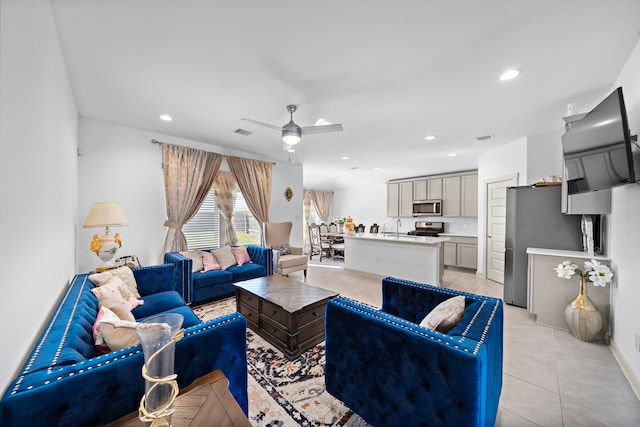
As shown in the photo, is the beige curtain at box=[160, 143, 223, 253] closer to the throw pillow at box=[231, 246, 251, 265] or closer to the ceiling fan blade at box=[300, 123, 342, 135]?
the throw pillow at box=[231, 246, 251, 265]

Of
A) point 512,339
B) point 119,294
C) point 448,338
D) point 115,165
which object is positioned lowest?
point 512,339

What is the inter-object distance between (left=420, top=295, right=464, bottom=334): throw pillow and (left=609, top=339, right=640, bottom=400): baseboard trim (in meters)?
1.67

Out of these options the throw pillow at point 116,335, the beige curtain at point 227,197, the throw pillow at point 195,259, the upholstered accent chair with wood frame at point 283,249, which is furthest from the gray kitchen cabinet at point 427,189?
the throw pillow at point 116,335

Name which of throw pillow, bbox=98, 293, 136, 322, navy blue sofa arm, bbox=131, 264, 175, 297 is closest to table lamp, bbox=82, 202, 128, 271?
navy blue sofa arm, bbox=131, 264, 175, 297

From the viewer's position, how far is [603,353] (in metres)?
2.31

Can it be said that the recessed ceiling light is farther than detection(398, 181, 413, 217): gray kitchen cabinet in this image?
No

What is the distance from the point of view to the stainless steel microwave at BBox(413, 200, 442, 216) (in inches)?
257

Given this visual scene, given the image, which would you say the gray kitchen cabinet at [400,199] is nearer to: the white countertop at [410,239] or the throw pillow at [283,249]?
the white countertop at [410,239]

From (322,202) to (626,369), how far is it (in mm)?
8030

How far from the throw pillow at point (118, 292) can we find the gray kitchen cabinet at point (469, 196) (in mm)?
6645

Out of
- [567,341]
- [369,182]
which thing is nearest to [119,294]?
[567,341]

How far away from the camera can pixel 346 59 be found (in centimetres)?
203

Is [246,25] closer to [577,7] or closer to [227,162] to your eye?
[577,7]

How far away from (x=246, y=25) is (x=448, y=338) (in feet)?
7.38
